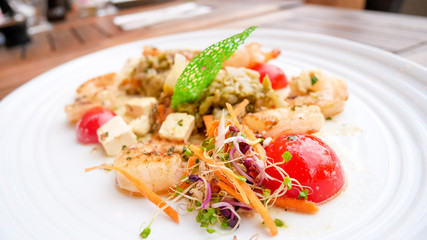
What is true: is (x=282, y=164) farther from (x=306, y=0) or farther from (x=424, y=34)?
(x=306, y=0)

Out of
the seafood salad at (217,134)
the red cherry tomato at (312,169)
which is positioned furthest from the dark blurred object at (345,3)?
the red cherry tomato at (312,169)

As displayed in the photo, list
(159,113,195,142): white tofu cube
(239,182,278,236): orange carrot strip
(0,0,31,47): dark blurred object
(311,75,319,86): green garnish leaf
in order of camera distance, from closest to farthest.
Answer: (239,182,278,236): orange carrot strip → (159,113,195,142): white tofu cube → (311,75,319,86): green garnish leaf → (0,0,31,47): dark blurred object

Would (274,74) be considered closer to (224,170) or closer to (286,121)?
(286,121)

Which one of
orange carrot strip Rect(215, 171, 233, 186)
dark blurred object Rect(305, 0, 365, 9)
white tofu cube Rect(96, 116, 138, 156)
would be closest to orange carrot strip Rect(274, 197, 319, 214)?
orange carrot strip Rect(215, 171, 233, 186)

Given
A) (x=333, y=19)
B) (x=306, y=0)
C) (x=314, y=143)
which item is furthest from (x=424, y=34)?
(x=306, y=0)

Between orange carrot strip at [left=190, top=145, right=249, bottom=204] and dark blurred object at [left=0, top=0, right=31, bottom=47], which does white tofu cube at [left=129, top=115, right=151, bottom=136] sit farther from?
dark blurred object at [left=0, top=0, right=31, bottom=47]
